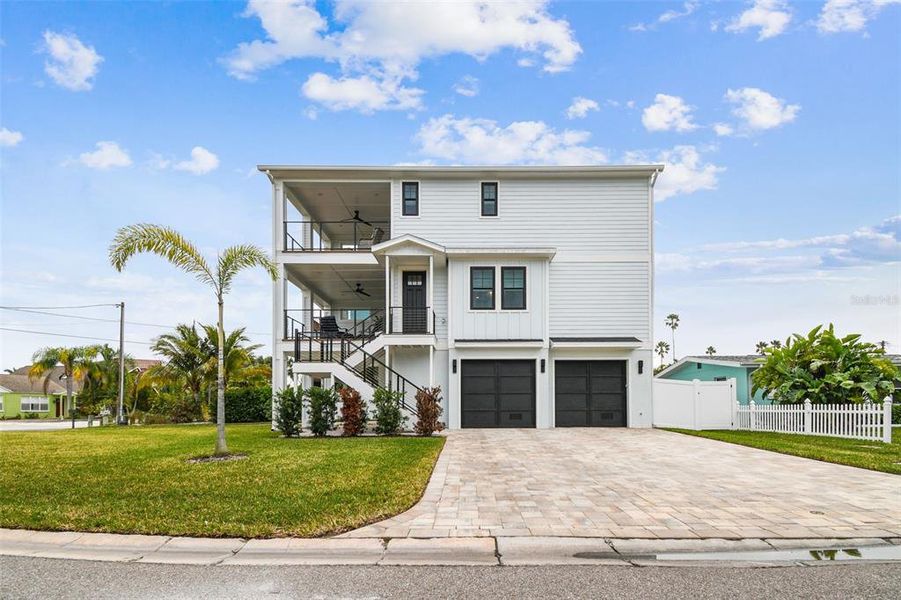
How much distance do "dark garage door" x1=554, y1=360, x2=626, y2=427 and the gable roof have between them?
162ft

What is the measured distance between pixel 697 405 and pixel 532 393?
17.3 feet

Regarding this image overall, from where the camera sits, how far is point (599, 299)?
60.5 ft

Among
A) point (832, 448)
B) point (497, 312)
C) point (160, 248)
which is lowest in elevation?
point (832, 448)

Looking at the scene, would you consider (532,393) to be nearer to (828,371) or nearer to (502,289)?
(502,289)

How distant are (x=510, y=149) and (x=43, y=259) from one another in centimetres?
1717

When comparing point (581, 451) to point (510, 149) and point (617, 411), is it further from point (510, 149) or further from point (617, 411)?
point (510, 149)

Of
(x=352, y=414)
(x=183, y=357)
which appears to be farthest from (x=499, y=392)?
(x=183, y=357)

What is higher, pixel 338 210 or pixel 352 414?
pixel 338 210

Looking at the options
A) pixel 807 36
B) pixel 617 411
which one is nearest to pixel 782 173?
pixel 807 36

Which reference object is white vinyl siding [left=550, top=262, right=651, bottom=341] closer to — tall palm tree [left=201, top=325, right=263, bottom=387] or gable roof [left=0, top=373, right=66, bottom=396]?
tall palm tree [left=201, top=325, right=263, bottom=387]

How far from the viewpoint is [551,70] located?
59.7ft

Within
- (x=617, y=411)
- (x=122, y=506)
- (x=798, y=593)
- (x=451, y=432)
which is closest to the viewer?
(x=798, y=593)

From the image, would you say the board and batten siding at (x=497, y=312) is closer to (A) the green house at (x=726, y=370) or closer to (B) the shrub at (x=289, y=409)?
(B) the shrub at (x=289, y=409)

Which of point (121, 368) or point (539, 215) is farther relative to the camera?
point (121, 368)
